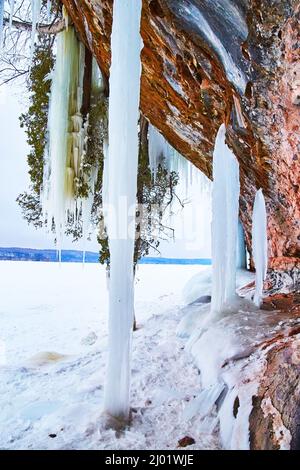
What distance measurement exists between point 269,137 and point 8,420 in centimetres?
313

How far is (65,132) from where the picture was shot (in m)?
4.36

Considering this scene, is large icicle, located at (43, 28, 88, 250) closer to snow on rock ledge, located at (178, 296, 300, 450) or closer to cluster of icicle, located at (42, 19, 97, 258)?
cluster of icicle, located at (42, 19, 97, 258)

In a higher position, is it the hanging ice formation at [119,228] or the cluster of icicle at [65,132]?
the cluster of icicle at [65,132]

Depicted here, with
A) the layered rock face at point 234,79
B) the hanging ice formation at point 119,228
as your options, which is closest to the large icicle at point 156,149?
the layered rock face at point 234,79

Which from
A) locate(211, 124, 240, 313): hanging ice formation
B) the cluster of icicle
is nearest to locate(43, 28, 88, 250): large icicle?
the cluster of icicle

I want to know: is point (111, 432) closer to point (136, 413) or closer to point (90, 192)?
point (136, 413)

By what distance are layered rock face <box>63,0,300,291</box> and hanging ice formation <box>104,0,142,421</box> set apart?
85 cm

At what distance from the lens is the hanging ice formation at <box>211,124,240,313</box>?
3316mm

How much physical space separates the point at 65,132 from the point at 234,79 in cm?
227

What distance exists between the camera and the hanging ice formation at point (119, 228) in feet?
7.16

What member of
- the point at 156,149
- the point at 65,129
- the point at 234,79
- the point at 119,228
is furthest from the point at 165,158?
the point at 119,228

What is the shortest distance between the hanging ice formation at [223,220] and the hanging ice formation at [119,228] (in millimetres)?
1317

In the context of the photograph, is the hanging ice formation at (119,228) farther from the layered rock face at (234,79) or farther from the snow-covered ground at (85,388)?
the layered rock face at (234,79)
